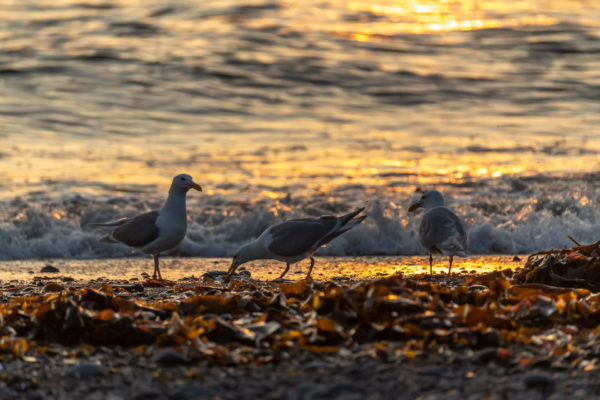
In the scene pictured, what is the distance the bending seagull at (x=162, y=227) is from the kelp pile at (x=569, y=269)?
132 inches

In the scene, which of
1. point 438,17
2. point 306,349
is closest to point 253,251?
point 306,349

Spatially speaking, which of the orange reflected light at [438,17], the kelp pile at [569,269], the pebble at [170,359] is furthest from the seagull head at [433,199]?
the orange reflected light at [438,17]

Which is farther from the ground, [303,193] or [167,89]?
[167,89]

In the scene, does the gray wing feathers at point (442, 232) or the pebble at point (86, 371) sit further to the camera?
the gray wing feathers at point (442, 232)

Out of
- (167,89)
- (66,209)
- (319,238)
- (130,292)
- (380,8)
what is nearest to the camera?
(130,292)

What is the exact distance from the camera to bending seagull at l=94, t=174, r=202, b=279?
26.1 feet

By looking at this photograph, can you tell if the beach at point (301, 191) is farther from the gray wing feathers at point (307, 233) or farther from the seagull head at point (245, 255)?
the gray wing feathers at point (307, 233)

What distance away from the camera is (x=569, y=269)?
5.60 m

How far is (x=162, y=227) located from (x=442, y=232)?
2561 mm

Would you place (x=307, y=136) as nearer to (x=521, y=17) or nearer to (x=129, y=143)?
(x=129, y=143)

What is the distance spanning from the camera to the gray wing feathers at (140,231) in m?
7.98

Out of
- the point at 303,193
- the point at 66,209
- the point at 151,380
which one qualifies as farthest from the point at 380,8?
the point at 151,380

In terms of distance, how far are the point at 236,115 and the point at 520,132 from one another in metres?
4.99

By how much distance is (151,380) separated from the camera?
3.61m
